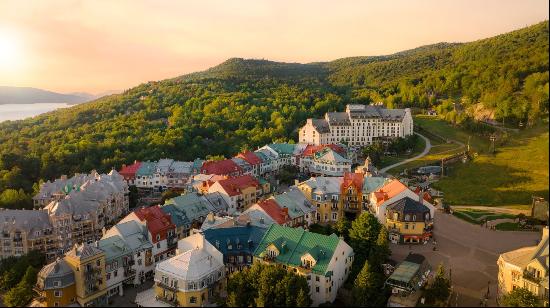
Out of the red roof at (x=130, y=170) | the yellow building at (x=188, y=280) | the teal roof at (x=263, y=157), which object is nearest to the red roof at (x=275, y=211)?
the yellow building at (x=188, y=280)

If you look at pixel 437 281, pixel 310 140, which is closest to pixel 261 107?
pixel 310 140

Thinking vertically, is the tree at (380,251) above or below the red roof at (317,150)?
below

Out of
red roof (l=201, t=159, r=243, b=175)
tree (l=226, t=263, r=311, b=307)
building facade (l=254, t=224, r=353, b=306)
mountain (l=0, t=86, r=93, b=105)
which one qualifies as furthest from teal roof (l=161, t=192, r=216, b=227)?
mountain (l=0, t=86, r=93, b=105)

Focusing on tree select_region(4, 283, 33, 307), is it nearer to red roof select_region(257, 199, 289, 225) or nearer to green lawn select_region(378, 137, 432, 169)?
red roof select_region(257, 199, 289, 225)

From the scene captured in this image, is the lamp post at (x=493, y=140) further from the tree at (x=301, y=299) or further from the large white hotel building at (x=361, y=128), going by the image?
the tree at (x=301, y=299)

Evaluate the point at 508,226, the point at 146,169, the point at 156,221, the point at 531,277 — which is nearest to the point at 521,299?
the point at 531,277
